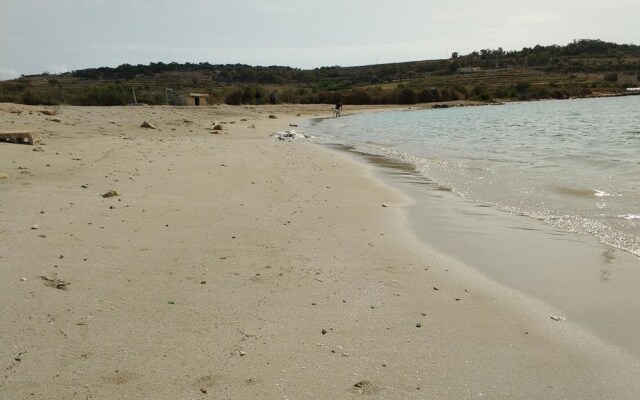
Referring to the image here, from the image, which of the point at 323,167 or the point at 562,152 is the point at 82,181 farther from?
the point at 562,152

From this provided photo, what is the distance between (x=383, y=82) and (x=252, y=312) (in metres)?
95.2

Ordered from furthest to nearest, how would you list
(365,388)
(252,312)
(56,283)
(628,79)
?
(628,79), (56,283), (252,312), (365,388)

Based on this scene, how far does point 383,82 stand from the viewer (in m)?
95.4

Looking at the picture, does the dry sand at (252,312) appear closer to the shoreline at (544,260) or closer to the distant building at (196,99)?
the shoreline at (544,260)

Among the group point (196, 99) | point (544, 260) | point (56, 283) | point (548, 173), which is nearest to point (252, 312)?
point (56, 283)

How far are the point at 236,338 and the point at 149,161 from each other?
7191mm

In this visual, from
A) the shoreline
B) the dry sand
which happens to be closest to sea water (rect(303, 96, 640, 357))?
the shoreline

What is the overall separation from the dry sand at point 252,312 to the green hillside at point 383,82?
27161 mm

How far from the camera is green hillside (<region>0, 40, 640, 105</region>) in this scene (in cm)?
3703

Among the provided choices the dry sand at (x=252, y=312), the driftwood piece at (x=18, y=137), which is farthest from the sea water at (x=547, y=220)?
the driftwood piece at (x=18, y=137)

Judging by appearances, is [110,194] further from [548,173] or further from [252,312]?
[548,173]

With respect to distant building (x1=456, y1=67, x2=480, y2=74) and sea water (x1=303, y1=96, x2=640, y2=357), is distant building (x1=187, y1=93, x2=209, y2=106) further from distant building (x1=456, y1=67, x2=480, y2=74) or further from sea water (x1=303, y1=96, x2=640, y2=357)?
distant building (x1=456, y1=67, x2=480, y2=74)

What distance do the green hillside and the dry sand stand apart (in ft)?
89.1

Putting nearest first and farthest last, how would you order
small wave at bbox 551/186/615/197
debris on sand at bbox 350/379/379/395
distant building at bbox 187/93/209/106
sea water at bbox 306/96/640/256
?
1. debris on sand at bbox 350/379/379/395
2. sea water at bbox 306/96/640/256
3. small wave at bbox 551/186/615/197
4. distant building at bbox 187/93/209/106
